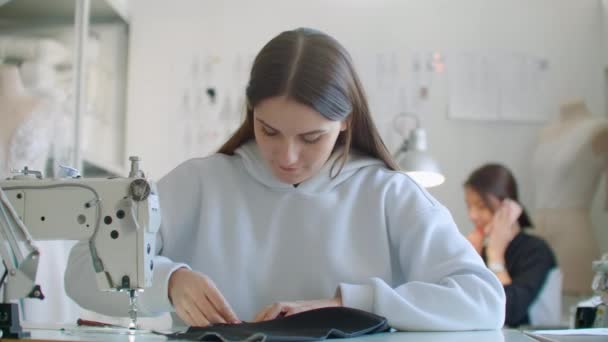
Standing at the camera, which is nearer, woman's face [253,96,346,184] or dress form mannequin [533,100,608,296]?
woman's face [253,96,346,184]

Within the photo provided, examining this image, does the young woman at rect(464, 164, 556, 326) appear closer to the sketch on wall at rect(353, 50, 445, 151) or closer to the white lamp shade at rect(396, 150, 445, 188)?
the sketch on wall at rect(353, 50, 445, 151)

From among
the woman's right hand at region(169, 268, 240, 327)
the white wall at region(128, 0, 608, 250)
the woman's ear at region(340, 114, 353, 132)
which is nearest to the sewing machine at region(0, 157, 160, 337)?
the woman's right hand at region(169, 268, 240, 327)

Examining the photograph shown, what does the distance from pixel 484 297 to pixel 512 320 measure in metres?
2.14

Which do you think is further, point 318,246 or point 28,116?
point 28,116

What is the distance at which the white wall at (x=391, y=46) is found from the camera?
381 cm

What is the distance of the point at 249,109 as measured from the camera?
5.12 ft

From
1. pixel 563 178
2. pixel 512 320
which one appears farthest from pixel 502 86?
pixel 512 320

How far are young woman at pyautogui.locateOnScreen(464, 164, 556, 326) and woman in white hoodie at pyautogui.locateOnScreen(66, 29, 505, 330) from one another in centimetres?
201

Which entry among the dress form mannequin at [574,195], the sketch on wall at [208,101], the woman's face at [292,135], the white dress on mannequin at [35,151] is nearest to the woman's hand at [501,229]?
the dress form mannequin at [574,195]

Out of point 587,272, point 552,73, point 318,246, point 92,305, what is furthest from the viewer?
point 552,73

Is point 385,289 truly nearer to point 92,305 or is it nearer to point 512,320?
point 92,305

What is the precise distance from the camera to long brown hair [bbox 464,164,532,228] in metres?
3.54

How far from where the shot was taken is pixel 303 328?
110 cm

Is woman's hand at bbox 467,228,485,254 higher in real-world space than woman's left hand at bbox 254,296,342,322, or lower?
lower
